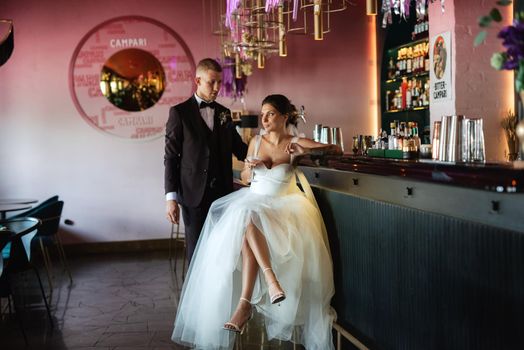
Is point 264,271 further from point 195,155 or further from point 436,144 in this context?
point 436,144

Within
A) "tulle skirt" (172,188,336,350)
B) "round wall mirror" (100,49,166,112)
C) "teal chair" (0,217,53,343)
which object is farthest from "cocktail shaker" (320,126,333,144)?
"round wall mirror" (100,49,166,112)

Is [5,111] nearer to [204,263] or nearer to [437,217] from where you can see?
[204,263]

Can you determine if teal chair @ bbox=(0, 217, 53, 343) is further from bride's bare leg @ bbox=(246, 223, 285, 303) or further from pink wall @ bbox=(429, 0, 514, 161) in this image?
pink wall @ bbox=(429, 0, 514, 161)

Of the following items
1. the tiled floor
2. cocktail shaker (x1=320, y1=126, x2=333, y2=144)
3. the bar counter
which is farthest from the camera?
cocktail shaker (x1=320, y1=126, x2=333, y2=144)

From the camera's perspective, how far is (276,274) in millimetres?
3428

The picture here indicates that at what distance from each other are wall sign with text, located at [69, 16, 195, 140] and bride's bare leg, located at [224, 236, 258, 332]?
4.57m

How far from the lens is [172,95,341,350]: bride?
3.40 m

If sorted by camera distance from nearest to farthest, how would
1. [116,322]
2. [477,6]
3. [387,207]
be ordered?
[387,207], [116,322], [477,6]

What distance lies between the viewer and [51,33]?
295 inches

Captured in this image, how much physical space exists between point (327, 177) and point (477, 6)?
275cm

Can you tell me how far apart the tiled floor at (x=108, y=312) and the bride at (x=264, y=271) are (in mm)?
376

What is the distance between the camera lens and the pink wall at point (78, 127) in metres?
7.43

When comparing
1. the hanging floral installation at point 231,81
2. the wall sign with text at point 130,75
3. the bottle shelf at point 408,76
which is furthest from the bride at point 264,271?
the wall sign with text at point 130,75

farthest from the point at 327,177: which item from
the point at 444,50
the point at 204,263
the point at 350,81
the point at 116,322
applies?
the point at 350,81
